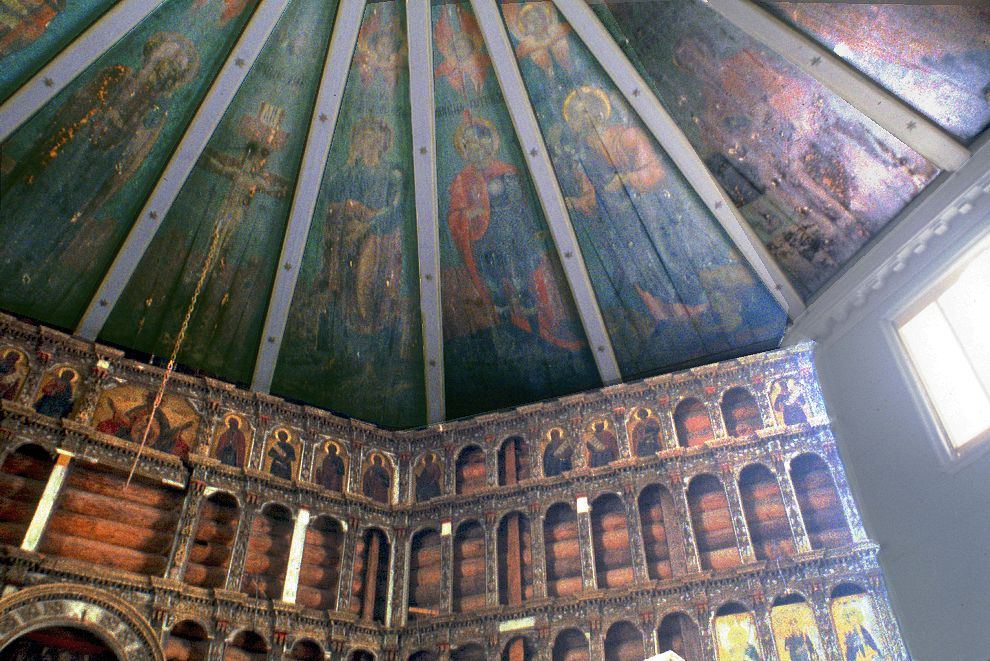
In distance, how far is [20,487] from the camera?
39.3 feet

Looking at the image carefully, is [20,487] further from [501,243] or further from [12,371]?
[501,243]

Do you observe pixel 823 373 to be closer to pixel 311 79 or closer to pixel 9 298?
pixel 311 79

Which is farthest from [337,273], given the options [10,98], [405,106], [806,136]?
[806,136]

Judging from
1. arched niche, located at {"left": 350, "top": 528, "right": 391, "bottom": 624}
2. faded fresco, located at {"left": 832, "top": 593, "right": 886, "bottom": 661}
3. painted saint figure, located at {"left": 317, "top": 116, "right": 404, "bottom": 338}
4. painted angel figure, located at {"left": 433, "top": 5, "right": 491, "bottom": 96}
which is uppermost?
painted angel figure, located at {"left": 433, "top": 5, "right": 491, "bottom": 96}

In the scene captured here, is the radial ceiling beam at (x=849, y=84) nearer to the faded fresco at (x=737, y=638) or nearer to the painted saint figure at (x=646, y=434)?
the painted saint figure at (x=646, y=434)

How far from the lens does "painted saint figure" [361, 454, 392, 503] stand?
15.3 m

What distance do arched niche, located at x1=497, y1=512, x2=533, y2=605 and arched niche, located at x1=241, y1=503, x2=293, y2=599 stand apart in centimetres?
381

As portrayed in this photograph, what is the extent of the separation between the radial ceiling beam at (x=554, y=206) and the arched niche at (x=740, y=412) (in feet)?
7.15

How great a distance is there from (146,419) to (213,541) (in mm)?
2393

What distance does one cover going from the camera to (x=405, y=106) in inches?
598

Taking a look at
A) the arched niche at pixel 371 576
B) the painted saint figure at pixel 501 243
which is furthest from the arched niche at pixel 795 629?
the arched niche at pixel 371 576

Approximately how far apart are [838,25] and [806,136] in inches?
72.7

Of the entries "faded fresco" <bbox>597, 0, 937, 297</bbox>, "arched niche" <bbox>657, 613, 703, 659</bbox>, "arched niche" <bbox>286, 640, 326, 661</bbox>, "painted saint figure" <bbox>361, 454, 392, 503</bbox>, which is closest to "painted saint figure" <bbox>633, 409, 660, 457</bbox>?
"arched niche" <bbox>657, 613, 703, 659</bbox>

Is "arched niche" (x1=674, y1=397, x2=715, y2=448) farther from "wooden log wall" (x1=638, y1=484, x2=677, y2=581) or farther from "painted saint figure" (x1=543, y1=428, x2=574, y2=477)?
"painted saint figure" (x1=543, y1=428, x2=574, y2=477)
